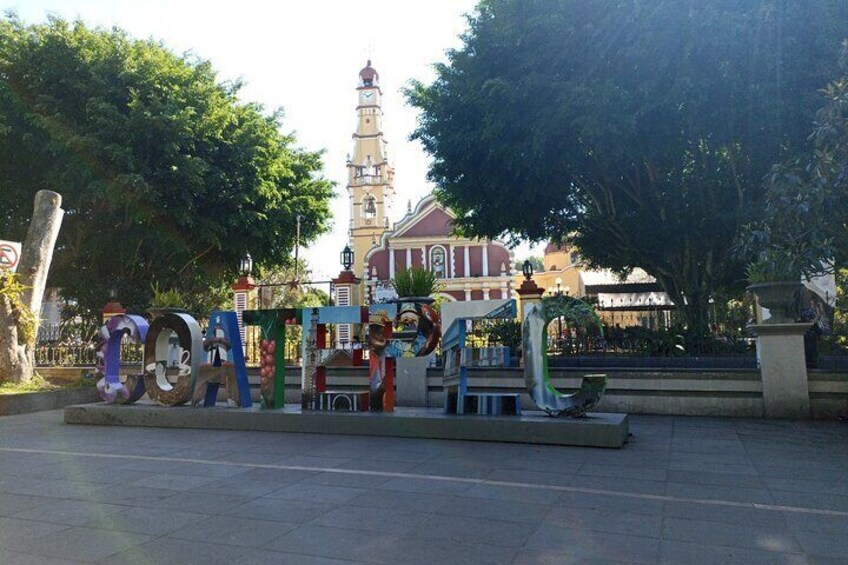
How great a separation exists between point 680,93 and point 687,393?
6.95m

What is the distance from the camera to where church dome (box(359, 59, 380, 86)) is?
6453cm

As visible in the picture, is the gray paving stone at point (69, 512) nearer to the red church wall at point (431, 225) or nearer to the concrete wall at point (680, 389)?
the concrete wall at point (680, 389)

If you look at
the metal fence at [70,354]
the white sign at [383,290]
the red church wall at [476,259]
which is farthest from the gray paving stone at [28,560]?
the red church wall at [476,259]

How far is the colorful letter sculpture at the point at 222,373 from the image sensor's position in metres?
10.7

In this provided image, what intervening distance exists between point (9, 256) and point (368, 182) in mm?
46274

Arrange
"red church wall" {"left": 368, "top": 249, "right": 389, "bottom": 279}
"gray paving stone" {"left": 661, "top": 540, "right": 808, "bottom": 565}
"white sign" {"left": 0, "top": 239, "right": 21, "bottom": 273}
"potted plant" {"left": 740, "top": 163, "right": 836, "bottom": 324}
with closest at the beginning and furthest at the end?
"gray paving stone" {"left": 661, "top": 540, "right": 808, "bottom": 565} < "potted plant" {"left": 740, "top": 163, "right": 836, "bottom": 324} < "white sign" {"left": 0, "top": 239, "right": 21, "bottom": 273} < "red church wall" {"left": 368, "top": 249, "right": 389, "bottom": 279}

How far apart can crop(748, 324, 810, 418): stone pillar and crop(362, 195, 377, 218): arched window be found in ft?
169

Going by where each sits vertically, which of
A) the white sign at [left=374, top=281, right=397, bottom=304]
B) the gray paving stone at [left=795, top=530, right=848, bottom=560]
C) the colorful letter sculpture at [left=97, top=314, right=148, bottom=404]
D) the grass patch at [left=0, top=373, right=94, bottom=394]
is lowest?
the gray paving stone at [left=795, top=530, right=848, bottom=560]

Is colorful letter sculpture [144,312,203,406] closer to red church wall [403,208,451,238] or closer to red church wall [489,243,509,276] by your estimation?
red church wall [489,243,509,276]

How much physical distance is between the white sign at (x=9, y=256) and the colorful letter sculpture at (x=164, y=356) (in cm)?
564

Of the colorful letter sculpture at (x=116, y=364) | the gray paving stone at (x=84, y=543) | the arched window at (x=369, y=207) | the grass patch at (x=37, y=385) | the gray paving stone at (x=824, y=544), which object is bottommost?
the gray paving stone at (x=824, y=544)

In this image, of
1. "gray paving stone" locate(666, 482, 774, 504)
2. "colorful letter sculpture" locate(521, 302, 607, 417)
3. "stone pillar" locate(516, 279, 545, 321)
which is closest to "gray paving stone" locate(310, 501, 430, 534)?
"gray paving stone" locate(666, 482, 774, 504)

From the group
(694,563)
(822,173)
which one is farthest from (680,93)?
(694,563)

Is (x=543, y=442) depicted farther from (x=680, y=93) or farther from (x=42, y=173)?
(x=42, y=173)
